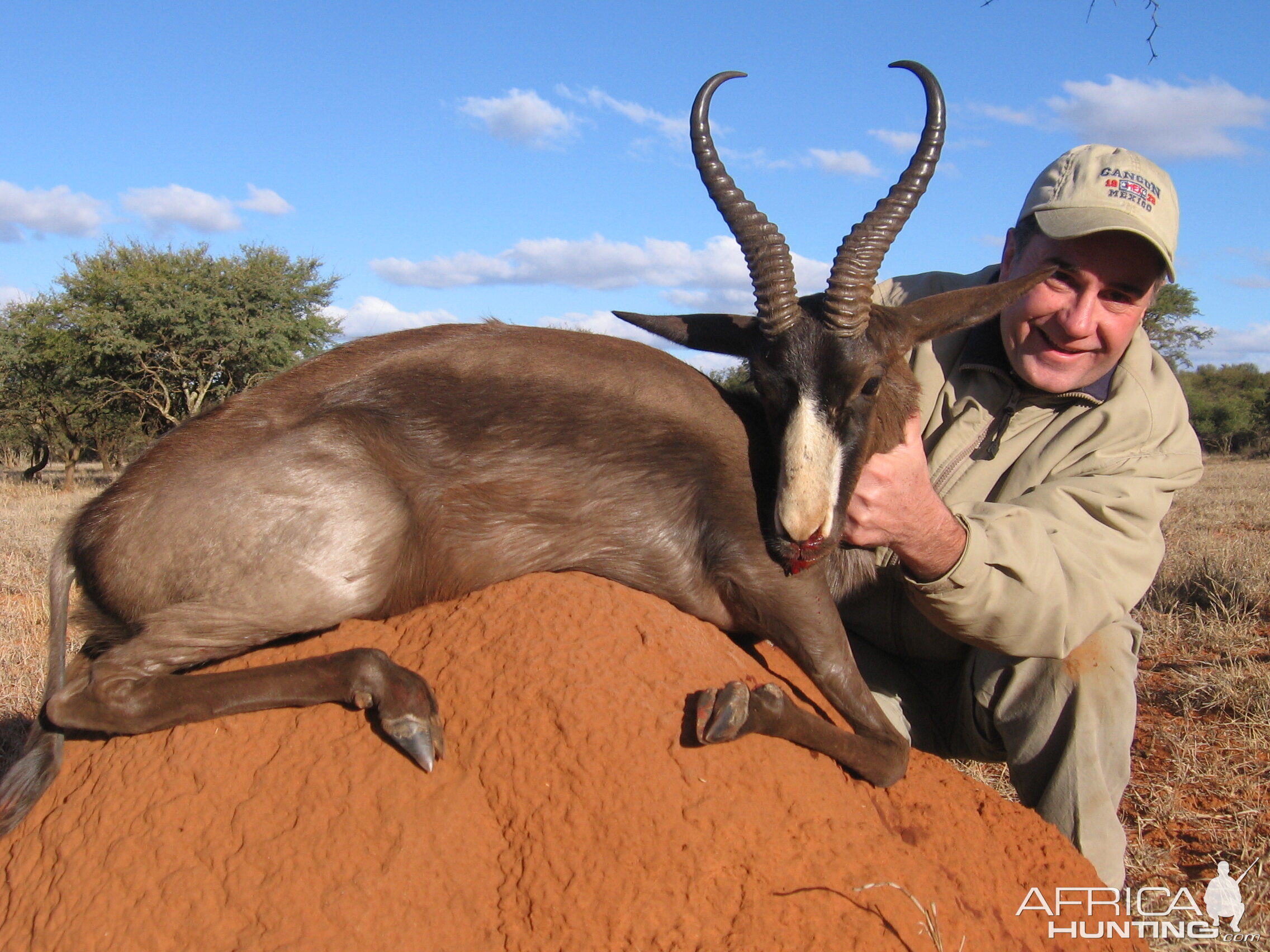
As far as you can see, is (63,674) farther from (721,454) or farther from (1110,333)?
(1110,333)

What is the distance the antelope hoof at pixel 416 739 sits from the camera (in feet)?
9.17

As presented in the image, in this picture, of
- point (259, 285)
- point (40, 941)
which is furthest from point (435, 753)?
point (259, 285)

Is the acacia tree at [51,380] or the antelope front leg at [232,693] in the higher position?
the antelope front leg at [232,693]

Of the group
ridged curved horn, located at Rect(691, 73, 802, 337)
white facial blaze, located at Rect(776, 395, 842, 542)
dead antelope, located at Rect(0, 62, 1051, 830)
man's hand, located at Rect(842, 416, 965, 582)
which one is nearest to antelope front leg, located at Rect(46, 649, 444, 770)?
dead antelope, located at Rect(0, 62, 1051, 830)

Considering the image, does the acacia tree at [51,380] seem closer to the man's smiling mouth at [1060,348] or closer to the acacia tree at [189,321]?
the acacia tree at [189,321]

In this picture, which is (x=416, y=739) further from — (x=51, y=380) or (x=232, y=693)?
(x=51, y=380)

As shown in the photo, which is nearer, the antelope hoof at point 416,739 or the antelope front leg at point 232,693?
the antelope hoof at point 416,739

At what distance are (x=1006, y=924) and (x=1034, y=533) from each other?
130 cm

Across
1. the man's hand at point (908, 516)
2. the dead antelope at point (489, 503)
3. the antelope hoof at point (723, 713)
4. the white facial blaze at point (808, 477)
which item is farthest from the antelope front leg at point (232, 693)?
the man's hand at point (908, 516)

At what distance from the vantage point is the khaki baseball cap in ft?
13.0

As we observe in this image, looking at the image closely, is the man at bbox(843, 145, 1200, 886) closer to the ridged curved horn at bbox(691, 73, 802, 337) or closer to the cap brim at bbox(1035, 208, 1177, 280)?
the cap brim at bbox(1035, 208, 1177, 280)

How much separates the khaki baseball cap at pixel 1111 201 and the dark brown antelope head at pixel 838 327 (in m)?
0.34

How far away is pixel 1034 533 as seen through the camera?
348cm

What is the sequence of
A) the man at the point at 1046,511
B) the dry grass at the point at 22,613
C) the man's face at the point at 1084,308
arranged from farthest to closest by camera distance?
the dry grass at the point at 22,613 < the man's face at the point at 1084,308 < the man at the point at 1046,511
